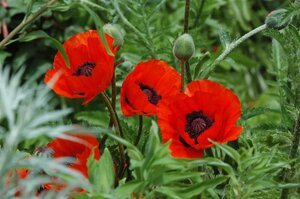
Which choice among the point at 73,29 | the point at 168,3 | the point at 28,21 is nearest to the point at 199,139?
the point at 28,21

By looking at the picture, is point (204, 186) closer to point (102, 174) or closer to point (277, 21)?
point (102, 174)

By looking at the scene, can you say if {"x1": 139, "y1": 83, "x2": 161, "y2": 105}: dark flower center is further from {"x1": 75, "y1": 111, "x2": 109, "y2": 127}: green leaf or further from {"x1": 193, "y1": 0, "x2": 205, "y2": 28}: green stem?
{"x1": 193, "y1": 0, "x2": 205, "y2": 28}: green stem

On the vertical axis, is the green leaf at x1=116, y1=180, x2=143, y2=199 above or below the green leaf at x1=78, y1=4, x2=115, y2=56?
below

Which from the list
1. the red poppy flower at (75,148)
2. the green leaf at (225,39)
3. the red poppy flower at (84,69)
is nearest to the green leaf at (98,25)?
the red poppy flower at (84,69)

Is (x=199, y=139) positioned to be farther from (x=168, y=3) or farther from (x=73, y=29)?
(x=168, y=3)

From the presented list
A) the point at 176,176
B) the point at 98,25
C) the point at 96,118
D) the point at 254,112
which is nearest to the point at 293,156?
the point at 254,112

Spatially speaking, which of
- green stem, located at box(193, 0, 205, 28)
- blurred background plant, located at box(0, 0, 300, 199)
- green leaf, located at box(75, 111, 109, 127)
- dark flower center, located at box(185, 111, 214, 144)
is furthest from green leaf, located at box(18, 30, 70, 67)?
green stem, located at box(193, 0, 205, 28)
